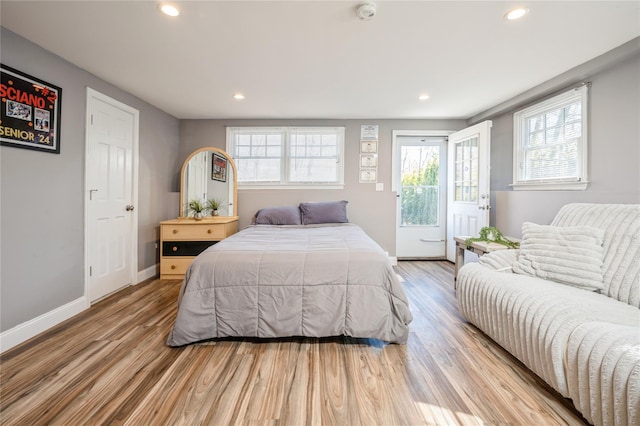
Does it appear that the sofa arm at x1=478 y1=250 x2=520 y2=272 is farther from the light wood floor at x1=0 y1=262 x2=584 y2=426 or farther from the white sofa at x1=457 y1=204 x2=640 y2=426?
the light wood floor at x1=0 y1=262 x2=584 y2=426

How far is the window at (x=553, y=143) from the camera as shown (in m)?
2.46

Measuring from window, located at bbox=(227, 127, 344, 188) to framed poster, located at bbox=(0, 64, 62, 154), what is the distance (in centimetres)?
205

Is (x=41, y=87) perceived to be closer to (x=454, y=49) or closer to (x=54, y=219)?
(x=54, y=219)

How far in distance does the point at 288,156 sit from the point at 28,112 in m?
2.68

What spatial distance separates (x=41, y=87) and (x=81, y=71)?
0.49 metres

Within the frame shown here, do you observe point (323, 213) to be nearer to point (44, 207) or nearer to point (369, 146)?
point (369, 146)

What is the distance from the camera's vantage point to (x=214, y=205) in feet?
12.6

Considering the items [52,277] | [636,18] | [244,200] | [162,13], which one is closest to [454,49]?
[636,18]

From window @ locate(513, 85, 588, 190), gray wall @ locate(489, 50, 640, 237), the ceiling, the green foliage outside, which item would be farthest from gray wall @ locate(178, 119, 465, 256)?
gray wall @ locate(489, 50, 640, 237)

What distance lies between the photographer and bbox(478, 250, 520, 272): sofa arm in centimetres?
206

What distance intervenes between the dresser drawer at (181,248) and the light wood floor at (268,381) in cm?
125

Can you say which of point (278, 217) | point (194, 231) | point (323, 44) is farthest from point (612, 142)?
point (194, 231)

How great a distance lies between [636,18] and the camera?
1.73m

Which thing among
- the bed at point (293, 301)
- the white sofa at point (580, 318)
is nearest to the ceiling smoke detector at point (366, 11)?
the bed at point (293, 301)
